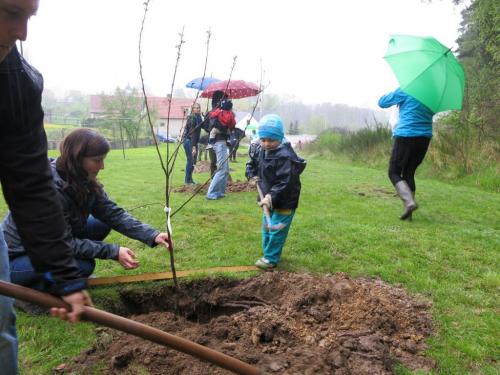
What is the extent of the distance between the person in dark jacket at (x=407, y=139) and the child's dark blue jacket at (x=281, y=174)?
2511 millimetres

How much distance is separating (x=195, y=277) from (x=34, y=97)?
2524 millimetres

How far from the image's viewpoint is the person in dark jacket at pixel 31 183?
1.64 metres

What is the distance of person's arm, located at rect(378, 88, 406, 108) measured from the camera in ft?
20.3

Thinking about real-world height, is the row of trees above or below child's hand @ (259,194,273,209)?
above

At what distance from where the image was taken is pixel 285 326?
9.78 ft

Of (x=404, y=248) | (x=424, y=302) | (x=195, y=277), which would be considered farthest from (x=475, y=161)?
(x=195, y=277)

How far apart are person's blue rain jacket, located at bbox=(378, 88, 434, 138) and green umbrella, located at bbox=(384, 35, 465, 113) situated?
0.48 ft

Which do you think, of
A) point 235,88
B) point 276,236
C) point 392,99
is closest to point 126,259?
point 276,236

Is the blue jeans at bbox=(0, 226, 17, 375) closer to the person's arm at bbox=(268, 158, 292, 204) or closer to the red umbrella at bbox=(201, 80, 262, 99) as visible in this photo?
the person's arm at bbox=(268, 158, 292, 204)

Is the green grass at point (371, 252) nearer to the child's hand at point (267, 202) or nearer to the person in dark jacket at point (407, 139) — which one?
the person in dark jacket at point (407, 139)

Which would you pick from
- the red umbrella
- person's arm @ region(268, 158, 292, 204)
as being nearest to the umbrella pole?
person's arm @ region(268, 158, 292, 204)

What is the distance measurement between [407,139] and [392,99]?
64 cm

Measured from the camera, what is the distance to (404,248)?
4.90 metres

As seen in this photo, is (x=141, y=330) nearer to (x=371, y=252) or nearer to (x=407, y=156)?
(x=371, y=252)
